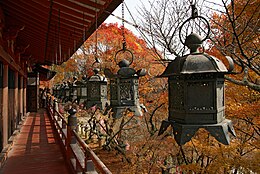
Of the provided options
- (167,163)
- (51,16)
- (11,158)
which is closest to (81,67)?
(167,163)

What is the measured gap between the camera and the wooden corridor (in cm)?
591

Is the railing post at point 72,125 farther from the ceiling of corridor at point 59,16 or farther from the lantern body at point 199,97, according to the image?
the lantern body at point 199,97

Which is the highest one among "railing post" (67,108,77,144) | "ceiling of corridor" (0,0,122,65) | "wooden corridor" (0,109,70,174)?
"ceiling of corridor" (0,0,122,65)

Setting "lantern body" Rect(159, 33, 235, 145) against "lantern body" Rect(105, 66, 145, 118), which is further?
"lantern body" Rect(105, 66, 145, 118)

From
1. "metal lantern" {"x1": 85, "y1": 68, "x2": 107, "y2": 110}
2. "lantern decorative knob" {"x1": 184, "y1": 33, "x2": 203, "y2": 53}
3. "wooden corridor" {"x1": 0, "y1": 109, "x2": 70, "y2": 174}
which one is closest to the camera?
"lantern decorative knob" {"x1": 184, "y1": 33, "x2": 203, "y2": 53}

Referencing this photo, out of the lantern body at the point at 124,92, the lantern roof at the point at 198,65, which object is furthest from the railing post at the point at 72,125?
the lantern roof at the point at 198,65

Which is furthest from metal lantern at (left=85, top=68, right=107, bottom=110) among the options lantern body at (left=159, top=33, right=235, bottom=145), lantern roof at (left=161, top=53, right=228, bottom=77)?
lantern roof at (left=161, top=53, right=228, bottom=77)

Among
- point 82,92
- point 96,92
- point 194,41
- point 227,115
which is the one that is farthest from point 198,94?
point 227,115

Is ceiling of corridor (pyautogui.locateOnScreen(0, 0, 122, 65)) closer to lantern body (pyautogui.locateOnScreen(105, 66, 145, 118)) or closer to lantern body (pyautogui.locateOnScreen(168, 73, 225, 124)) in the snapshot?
lantern body (pyautogui.locateOnScreen(105, 66, 145, 118))

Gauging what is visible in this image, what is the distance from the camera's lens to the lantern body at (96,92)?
482cm

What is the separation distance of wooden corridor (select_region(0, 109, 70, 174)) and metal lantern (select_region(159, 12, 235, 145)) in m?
4.14

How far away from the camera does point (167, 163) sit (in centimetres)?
1023

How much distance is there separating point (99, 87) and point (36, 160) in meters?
3.11

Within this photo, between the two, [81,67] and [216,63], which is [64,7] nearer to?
[216,63]
